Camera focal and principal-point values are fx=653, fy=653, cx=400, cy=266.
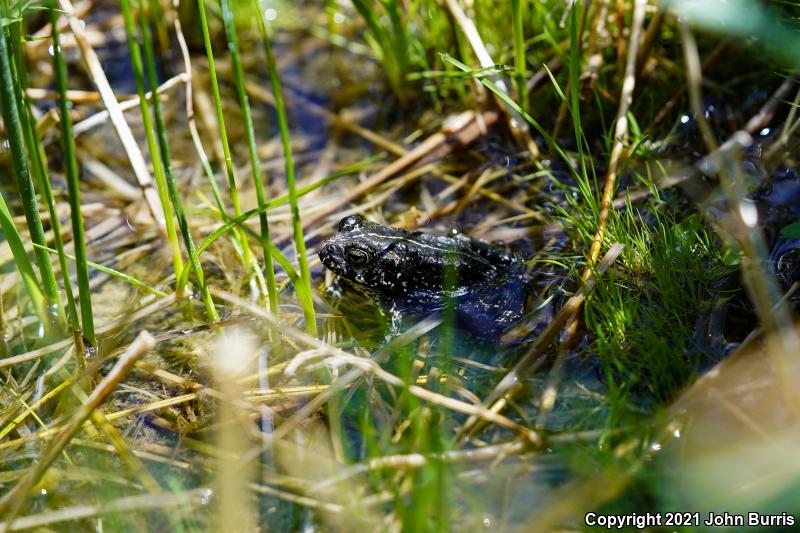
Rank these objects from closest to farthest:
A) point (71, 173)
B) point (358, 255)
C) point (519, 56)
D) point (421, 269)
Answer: point (71, 173), point (358, 255), point (421, 269), point (519, 56)

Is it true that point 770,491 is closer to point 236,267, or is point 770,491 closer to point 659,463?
point 659,463

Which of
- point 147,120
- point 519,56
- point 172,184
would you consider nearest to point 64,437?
point 172,184

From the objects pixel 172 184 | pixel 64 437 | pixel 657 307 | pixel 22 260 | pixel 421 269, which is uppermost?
pixel 172 184

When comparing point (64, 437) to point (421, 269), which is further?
point (421, 269)

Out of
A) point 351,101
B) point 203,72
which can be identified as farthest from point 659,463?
point 203,72

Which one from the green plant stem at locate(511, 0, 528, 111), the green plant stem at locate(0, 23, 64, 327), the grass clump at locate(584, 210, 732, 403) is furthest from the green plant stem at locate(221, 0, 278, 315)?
the green plant stem at locate(511, 0, 528, 111)

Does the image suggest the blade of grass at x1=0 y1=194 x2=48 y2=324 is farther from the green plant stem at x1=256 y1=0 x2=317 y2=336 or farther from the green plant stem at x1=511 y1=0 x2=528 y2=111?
the green plant stem at x1=511 y1=0 x2=528 y2=111

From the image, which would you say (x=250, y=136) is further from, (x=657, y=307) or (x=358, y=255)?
(x=657, y=307)
